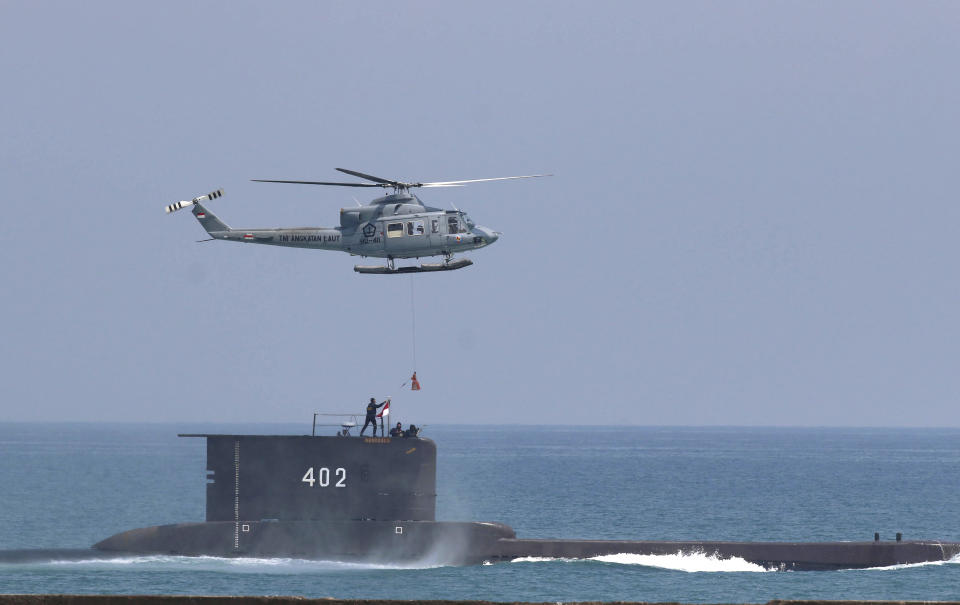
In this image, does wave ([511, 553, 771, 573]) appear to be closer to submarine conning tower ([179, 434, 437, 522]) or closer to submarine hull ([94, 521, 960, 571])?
submarine hull ([94, 521, 960, 571])

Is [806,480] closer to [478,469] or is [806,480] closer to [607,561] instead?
[478,469]

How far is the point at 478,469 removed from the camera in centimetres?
12775

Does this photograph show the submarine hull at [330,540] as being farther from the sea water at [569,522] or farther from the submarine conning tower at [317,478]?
the sea water at [569,522]

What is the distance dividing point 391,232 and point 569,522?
97.1 ft

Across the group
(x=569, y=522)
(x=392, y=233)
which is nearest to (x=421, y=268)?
(x=392, y=233)

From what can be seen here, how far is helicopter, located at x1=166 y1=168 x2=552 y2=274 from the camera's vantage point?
112 feet

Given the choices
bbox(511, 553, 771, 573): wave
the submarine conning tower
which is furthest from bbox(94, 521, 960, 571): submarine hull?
the submarine conning tower

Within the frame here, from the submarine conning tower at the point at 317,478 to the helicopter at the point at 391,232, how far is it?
16.5ft

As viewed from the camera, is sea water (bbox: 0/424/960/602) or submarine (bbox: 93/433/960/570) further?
sea water (bbox: 0/424/960/602)

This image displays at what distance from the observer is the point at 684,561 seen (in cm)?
3744

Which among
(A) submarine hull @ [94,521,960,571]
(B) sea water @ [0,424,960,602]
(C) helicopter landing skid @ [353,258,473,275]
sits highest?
(C) helicopter landing skid @ [353,258,473,275]

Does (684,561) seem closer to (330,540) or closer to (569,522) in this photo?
(330,540)

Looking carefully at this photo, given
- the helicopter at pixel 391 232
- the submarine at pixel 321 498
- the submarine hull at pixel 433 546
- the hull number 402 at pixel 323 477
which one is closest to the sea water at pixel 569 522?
the submarine hull at pixel 433 546

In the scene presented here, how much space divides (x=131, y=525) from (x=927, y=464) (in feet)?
364
